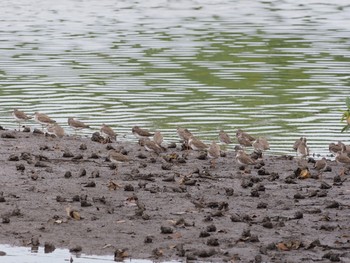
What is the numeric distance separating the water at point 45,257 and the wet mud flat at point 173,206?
0.59 feet

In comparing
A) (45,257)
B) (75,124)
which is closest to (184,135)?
(75,124)

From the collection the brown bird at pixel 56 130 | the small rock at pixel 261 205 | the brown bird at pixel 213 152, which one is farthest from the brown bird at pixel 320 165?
the brown bird at pixel 56 130

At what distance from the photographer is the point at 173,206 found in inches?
641

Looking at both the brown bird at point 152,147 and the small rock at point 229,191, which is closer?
the small rock at point 229,191

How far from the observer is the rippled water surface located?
25648 mm

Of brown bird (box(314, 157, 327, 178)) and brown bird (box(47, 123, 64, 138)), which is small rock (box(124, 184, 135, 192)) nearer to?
brown bird (box(314, 157, 327, 178))

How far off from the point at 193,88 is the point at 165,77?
81.0 inches

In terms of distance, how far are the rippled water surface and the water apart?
8990 mm

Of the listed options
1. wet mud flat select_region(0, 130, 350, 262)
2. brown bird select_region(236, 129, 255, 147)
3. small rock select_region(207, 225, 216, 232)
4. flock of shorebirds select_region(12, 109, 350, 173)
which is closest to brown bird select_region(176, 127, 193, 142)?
flock of shorebirds select_region(12, 109, 350, 173)

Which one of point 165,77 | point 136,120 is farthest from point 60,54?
point 136,120

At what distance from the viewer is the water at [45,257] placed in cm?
1366

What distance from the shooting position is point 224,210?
52.5 feet

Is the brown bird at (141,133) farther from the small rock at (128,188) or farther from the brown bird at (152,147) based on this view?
the small rock at (128,188)

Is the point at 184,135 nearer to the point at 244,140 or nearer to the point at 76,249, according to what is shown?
the point at 244,140
